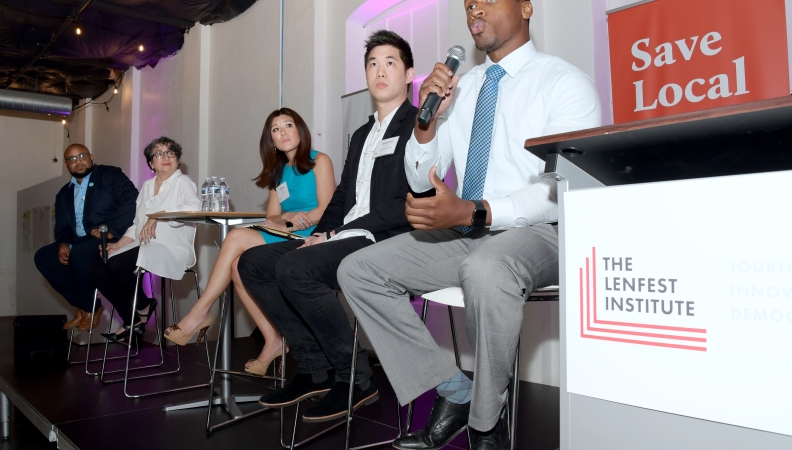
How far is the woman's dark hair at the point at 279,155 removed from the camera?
2914mm

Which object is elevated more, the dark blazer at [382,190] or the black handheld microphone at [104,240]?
the dark blazer at [382,190]

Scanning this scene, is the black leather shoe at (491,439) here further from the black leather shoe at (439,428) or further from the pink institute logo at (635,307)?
the pink institute logo at (635,307)

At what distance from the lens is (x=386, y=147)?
2.09 m

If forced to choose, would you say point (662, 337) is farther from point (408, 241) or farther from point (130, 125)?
point (130, 125)

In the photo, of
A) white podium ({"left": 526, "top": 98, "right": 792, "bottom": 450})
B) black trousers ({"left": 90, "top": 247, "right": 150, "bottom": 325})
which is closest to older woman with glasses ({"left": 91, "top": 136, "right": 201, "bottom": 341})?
black trousers ({"left": 90, "top": 247, "right": 150, "bottom": 325})

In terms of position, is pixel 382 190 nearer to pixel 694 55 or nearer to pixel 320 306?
pixel 320 306

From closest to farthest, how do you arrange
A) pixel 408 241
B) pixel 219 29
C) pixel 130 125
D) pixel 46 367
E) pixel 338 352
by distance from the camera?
pixel 408 241 < pixel 338 352 < pixel 46 367 < pixel 219 29 < pixel 130 125

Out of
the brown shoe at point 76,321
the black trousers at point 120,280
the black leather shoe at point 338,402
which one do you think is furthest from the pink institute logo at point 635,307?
the brown shoe at point 76,321

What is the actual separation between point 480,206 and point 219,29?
4791mm

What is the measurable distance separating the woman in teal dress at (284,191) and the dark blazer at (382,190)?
0.38 meters

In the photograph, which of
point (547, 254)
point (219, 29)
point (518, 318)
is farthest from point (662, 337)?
point (219, 29)

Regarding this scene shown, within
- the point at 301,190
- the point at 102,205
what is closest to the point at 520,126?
the point at 301,190

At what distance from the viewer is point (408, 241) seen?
1.59m

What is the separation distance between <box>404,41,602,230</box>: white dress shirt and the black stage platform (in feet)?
2.91
